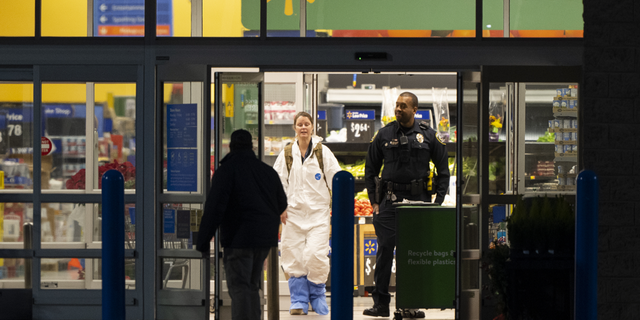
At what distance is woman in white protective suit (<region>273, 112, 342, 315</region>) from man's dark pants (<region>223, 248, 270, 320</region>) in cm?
126

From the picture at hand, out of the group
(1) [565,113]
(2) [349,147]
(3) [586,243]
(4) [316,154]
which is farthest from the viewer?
(2) [349,147]

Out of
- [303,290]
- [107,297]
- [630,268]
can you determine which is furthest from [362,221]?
[107,297]

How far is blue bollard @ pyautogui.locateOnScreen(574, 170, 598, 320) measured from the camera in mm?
3203

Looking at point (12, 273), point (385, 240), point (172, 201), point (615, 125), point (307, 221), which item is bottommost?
point (12, 273)

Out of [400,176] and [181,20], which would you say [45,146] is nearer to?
[181,20]

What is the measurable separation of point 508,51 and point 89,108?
140 inches

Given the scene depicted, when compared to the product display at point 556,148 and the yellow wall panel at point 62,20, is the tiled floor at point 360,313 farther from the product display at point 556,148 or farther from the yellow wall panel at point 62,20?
the yellow wall panel at point 62,20

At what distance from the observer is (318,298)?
229 inches

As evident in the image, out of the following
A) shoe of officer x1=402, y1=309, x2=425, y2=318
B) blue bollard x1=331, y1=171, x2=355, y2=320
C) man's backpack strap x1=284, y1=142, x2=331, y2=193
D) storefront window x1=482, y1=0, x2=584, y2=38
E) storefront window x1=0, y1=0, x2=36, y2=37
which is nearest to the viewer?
blue bollard x1=331, y1=171, x2=355, y2=320

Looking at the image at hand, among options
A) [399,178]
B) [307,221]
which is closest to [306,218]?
[307,221]

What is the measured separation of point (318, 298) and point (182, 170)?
1.79 m

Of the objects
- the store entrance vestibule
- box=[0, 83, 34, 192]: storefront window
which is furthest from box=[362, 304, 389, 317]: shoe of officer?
box=[0, 83, 34, 192]: storefront window

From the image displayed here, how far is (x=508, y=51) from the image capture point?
507 cm

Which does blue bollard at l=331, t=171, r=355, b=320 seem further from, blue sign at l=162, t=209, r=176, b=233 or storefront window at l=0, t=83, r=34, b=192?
storefront window at l=0, t=83, r=34, b=192
